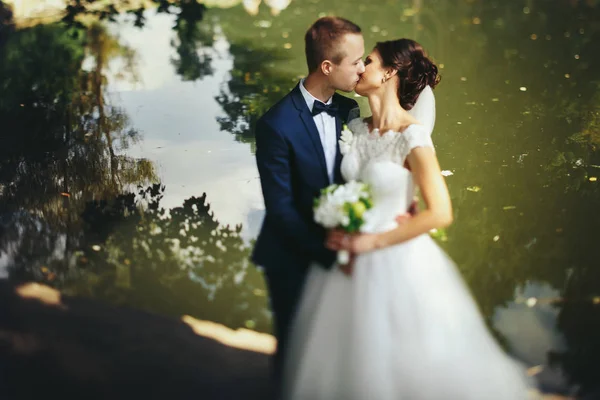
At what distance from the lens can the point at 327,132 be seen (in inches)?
146

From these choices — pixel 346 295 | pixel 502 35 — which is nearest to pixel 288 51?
pixel 502 35

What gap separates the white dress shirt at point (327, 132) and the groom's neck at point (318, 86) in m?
0.02

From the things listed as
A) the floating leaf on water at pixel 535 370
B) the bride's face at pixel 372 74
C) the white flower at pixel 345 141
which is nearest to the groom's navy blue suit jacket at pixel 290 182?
the white flower at pixel 345 141

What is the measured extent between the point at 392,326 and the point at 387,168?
2.72 feet

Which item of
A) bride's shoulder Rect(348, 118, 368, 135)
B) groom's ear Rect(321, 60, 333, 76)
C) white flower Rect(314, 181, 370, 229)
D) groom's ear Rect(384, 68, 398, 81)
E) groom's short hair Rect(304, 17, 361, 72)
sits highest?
groom's short hair Rect(304, 17, 361, 72)

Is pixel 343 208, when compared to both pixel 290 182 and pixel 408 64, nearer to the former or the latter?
pixel 290 182

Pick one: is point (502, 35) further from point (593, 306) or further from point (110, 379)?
point (110, 379)

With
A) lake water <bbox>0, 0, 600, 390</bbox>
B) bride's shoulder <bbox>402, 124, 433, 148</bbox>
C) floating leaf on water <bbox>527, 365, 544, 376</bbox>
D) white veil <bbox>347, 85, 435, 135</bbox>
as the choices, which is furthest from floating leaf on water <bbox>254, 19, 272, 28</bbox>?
floating leaf on water <bbox>527, 365, 544, 376</bbox>

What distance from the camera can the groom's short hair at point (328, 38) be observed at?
3.50 meters

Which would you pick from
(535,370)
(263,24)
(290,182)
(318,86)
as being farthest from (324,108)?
(263,24)

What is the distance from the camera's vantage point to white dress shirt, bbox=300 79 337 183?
11.9 ft

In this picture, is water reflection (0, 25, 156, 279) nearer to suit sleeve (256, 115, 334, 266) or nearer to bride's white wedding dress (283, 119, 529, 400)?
suit sleeve (256, 115, 334, 266)

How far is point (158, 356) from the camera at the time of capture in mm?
4078

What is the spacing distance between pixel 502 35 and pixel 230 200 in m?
7.60
